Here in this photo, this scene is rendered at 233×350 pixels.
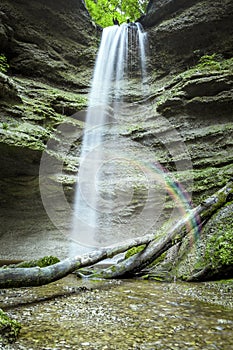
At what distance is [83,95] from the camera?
1468cm

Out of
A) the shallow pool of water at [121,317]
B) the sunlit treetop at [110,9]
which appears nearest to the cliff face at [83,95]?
the sunlit treetop at [110,9]

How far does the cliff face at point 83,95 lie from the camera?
9.99 metres

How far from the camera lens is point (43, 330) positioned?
2.42 meters

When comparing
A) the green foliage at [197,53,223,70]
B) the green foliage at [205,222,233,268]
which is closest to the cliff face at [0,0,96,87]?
the green foliage at [197,53,223,70]

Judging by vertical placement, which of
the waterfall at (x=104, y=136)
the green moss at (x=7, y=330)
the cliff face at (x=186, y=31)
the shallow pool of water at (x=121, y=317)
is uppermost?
the cliff face at (x=186, y=31)

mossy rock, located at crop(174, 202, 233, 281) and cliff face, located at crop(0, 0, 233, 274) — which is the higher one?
cliff face, located at crop(0, 0, 233, 274)

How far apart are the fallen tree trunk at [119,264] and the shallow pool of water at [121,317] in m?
0.29

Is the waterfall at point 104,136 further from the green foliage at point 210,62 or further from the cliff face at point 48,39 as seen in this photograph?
the green foliage at point 210,62

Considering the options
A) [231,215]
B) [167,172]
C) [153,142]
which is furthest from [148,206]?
[231,215]

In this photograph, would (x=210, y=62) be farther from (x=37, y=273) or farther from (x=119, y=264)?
(x=37, y=273)

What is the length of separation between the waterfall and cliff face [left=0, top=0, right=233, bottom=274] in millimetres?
533

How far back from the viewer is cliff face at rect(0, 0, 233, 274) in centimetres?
999

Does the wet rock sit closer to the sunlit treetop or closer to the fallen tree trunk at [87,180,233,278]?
the fallen tree trunk at [87,180,233,278]

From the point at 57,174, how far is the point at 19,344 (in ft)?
29.4
